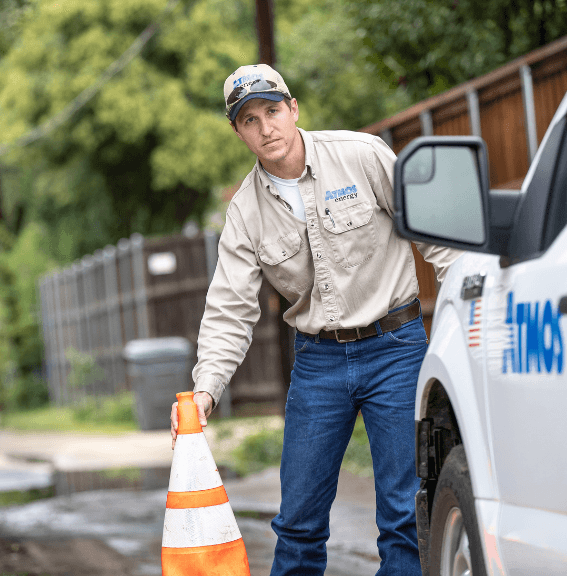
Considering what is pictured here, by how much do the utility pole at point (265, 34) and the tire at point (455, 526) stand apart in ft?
27.9

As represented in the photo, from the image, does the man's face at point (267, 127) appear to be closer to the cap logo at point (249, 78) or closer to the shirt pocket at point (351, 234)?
the cap logo at point (249, 78)

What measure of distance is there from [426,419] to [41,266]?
86.4ft

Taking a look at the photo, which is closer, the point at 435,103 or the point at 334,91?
the point at 435,103

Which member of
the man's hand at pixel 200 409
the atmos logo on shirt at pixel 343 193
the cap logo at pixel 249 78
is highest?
the cap logo at pixel 249 78

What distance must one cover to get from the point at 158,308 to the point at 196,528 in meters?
13.1

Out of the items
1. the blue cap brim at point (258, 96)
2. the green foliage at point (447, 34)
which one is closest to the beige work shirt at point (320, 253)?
the blue cap brim at point (258, 96)

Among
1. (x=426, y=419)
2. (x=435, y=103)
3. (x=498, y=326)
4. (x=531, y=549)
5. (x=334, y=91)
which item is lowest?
(x=531, y=549)

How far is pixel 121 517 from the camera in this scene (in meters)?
8.44

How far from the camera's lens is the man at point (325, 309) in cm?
390

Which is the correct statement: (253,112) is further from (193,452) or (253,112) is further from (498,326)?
(498,326)

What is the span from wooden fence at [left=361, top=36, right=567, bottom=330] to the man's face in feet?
12.9

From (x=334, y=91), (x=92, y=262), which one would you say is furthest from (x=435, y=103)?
(x=92, y=262)

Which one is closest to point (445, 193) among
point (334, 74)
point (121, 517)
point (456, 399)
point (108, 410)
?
point (456, 399)

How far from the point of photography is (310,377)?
4039 mm
